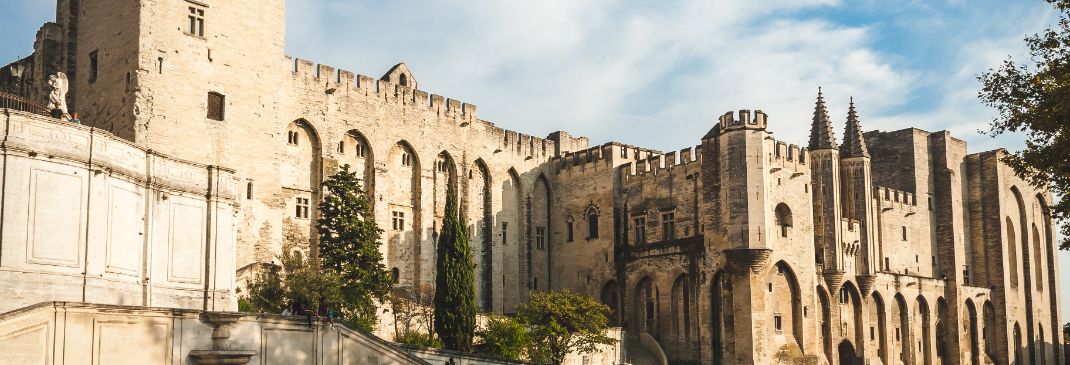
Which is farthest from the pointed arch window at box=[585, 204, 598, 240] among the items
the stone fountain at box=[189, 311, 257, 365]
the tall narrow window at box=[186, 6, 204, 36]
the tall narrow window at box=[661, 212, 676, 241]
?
the stone fountain at box=[189, 311, 257, 365]

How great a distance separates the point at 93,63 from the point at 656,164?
2344cm

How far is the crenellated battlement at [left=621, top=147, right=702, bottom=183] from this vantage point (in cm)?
4697

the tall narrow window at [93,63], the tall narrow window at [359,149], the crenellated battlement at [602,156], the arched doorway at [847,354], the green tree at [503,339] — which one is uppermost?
the tall narrow window at [93,63]

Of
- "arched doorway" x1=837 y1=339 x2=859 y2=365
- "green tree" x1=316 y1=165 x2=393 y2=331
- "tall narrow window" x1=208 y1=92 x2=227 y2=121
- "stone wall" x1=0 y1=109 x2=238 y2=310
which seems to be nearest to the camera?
"stone wall" x1=0 y1=109 x2=238 y2=310

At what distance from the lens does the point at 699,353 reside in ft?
148

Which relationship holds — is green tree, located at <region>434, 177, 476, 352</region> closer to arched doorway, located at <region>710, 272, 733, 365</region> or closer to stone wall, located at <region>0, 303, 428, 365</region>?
stone wall, located at <region>0, 303, 428, 365</region>

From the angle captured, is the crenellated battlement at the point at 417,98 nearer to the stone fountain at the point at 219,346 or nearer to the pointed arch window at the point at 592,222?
the pointed arch window at the point at 592,222

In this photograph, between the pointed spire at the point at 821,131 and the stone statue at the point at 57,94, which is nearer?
the stone statue at the point at 57,94

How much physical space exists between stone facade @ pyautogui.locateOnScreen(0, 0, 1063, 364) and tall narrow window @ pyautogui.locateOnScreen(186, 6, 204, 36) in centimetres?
5

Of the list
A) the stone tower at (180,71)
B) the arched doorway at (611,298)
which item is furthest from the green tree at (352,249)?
the arched doorway at (611,298)

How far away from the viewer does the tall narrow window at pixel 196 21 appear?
35406mm

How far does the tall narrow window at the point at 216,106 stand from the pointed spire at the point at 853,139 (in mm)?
29625

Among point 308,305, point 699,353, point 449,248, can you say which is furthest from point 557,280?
point 308,305

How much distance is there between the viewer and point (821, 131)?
165 feet
